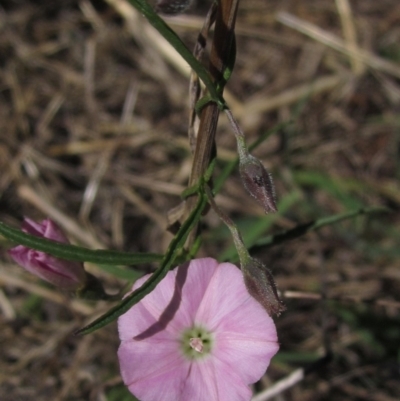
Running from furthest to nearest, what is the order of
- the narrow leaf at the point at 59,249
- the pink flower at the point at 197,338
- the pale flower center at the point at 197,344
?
the pale flower center at the point at 197,344
the pink flower at the point at 197,338
the narrow leaf at the point at 59,249

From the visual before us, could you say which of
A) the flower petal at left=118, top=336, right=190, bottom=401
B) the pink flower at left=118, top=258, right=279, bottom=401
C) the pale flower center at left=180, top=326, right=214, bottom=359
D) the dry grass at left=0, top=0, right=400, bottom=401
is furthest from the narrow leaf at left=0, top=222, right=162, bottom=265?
the dry grass at left=0, top=0, right=400, bottom=401

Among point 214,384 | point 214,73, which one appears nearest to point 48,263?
point 214,384

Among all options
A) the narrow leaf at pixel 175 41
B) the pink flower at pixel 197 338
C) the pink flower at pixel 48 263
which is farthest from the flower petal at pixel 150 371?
the narrow leaf at pixel 175 41

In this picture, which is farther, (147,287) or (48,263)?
(48,263)

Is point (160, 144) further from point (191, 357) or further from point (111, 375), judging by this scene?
point (191, 357)

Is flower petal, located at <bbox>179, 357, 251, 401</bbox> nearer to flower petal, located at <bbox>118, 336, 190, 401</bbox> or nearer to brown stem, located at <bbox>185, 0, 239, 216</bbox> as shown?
flower petal, located at <bbox>118, 336, 190, 401</bbox>

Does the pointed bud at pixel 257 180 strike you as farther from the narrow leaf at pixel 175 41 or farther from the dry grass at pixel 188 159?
the dry grass at pixel 188 159

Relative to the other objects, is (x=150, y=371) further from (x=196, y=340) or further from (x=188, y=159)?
(x=188, y=159)

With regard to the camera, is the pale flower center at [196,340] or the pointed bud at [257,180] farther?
the pale flower center at [196,340]
